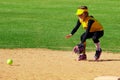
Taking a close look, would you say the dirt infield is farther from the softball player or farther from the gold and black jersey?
the gold and black jersey

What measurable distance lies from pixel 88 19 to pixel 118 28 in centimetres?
1059

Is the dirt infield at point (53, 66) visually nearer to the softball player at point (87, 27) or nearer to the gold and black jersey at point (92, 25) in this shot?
the softball player at point (87, 27)

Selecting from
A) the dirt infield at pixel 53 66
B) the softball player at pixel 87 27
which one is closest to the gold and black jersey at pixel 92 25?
the softball player at pixel 87 27

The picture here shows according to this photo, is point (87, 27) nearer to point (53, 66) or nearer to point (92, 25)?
point (92, 25)

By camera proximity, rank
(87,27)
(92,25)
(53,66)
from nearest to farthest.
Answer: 1. (53,66)
2. (87,27)
3. (92,25)

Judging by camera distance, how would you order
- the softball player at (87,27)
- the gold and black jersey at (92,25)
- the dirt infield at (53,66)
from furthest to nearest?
the gold and black jersey at (92,25), the softball player at (87,27), the dirt infield at (53,66)

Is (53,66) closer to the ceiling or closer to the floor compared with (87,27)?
closer to the floor

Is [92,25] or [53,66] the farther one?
[92,25]

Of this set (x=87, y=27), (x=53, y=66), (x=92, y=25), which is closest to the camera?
(x=53, y=66)

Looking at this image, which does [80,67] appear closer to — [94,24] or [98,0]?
[94,24]

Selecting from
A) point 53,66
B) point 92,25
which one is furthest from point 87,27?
point 53,66

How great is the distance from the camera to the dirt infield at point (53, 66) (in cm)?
1117

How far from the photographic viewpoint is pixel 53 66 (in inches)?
497

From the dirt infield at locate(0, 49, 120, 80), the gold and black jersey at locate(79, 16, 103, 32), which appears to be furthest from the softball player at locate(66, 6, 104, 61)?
the dirt infield at locate(0, 49, 120, 80)
